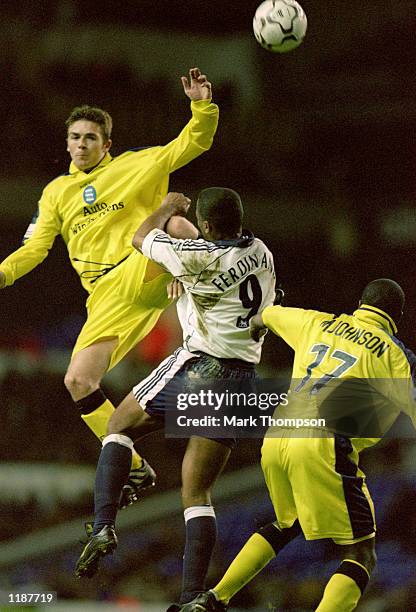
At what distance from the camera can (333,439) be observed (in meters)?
4.35

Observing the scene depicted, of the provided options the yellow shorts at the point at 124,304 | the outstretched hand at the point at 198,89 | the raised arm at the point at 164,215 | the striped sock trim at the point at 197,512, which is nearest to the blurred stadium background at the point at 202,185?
the yellow shorts at the point at 124,304

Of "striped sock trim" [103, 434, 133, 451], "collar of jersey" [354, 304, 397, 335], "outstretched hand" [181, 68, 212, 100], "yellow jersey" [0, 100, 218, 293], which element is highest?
"outstretched hand" [181, 68, 212, 100]

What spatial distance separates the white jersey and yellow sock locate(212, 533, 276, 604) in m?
0.82

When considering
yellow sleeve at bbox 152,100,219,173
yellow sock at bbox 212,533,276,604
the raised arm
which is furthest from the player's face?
yellow sock at bbox 212,533,276,604

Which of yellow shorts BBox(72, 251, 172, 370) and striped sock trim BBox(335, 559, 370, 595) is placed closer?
striped sock trim BBox(335, 559, 370, 595)

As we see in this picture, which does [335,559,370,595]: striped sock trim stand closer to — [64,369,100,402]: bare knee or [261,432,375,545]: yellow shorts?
[261,432,375,545]: yellow shorts

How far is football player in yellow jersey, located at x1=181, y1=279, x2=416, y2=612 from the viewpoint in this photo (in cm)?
429

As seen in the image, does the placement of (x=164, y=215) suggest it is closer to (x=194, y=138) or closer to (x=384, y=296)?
(x=194, y=138)

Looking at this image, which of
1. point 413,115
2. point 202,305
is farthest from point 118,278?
point 413,115

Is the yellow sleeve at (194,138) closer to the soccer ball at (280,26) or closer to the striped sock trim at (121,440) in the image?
the soccer ball at (280,26)

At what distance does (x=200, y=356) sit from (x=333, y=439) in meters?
0.70

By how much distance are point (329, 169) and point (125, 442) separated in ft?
14.7

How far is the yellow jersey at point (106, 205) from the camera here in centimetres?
540

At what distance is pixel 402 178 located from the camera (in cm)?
838
